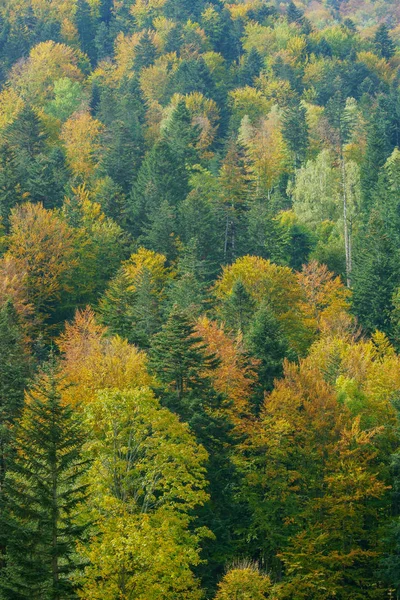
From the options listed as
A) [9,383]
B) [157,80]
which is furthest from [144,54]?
[9,383]

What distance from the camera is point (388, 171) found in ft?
291

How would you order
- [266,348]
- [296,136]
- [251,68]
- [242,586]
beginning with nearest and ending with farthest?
[242,586] < [266,348] < [296,136] < [251,68]

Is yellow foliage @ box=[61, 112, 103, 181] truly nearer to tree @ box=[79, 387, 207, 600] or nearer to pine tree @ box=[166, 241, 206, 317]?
pine tree @ box=[166, 241, 206, 317]

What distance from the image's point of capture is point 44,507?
107ft

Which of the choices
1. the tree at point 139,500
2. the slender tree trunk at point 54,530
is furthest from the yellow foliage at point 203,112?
the slender tree trunk at point 54,530

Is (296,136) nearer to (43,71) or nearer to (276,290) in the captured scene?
(276,290)

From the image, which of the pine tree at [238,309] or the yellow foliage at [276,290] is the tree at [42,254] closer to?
the yellow foliage at [276,290]

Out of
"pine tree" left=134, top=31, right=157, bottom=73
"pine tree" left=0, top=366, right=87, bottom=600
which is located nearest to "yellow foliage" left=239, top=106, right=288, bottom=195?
"pine tree" left=134, top=31, right=157, bottom=73

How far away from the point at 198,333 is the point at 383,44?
4089 inches

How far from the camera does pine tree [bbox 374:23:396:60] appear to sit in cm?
14525

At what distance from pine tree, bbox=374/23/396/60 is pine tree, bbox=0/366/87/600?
124 m

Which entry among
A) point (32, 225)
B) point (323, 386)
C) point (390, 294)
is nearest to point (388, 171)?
point (390, 294)

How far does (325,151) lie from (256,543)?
5631 centimetres

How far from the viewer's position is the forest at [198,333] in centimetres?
3438
